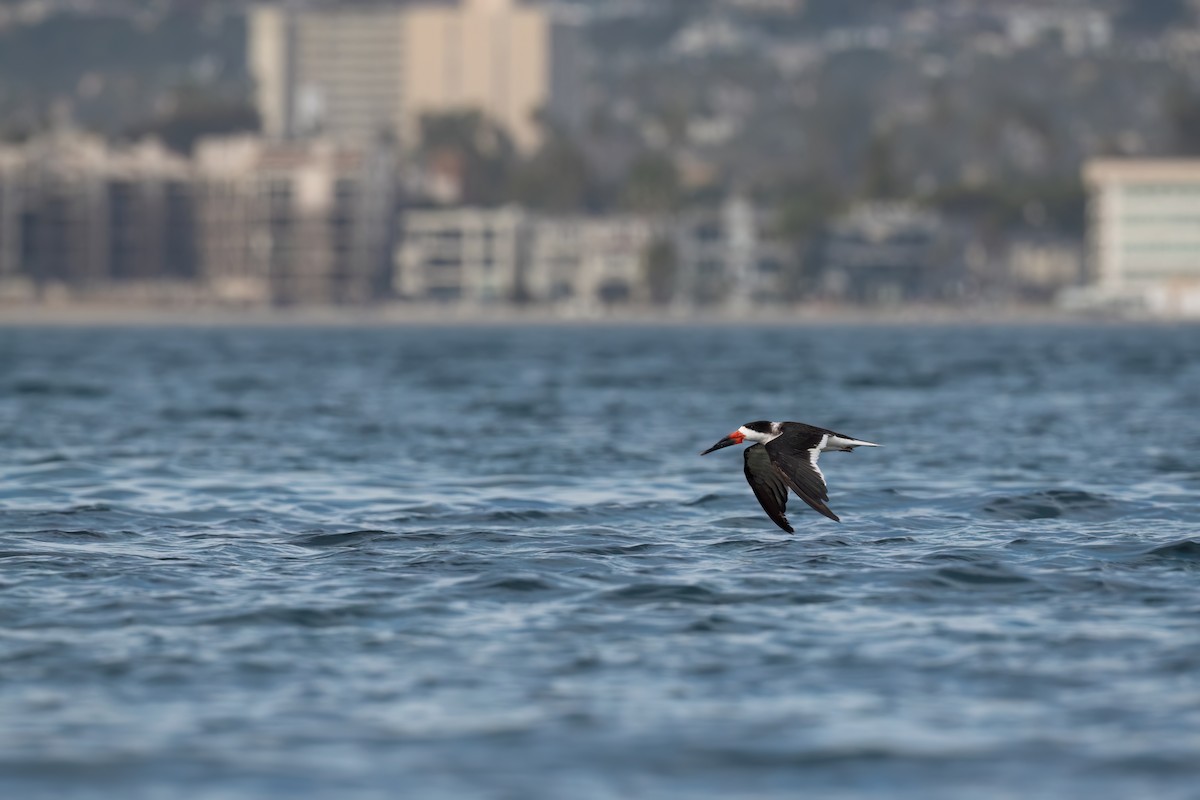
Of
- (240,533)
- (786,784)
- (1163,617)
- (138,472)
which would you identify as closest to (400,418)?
(138,472)

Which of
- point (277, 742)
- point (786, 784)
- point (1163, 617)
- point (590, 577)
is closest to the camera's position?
point (786, 784)

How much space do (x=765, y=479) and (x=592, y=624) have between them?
4166 mm

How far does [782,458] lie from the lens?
23.2 metres

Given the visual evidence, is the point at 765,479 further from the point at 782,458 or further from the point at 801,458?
the point at 801,458

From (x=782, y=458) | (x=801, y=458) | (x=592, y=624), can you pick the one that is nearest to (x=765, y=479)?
(x=782, y=458)

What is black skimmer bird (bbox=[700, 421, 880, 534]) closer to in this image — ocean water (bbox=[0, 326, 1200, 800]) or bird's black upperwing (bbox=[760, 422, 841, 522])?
bird's black upperwing (bbox=[760, 422, 841, 522])

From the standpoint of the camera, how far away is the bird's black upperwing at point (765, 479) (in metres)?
23.0

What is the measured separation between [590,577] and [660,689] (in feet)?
17.6

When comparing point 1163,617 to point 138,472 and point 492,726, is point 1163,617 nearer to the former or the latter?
point 492,726

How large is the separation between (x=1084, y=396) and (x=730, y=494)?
115 feet

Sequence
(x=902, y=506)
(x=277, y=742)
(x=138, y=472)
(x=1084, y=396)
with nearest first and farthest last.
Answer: (x=277, y=742) → (x=902, y=506) → (x=138, y=472) → (x=1084, y=396)

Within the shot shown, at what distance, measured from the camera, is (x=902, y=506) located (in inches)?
1164

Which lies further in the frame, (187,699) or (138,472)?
(138,472)

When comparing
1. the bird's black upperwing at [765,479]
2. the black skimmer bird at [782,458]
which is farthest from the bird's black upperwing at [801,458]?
the bird's black upperwing at [765,479]
